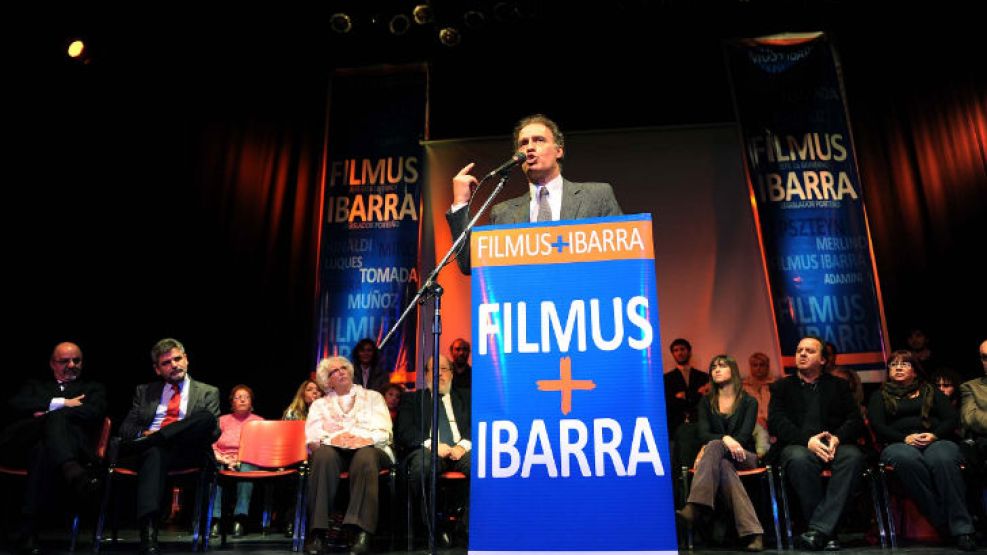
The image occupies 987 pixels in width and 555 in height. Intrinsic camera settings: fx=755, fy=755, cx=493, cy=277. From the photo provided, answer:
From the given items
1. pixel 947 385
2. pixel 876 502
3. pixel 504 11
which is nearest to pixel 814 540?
pixel 876 502

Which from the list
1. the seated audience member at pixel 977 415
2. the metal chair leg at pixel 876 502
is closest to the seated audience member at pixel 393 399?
the metal chair leg at pixel 876 502

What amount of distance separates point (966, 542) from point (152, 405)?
14.0 ft

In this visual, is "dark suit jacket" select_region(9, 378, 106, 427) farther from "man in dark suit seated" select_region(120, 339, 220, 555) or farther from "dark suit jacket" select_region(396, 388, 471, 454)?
"dark suit jacket" select_region(396, 388, 471, 454)

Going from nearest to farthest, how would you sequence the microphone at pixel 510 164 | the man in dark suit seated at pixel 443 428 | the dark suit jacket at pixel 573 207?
the microphone at pixel 510 164, the dark suit jacket at pixel 573 207, the man in dark suit seated at pixel 443 428

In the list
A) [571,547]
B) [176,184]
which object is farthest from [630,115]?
[571,547]

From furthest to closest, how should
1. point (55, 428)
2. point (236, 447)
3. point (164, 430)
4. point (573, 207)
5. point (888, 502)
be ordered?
point (236, 447)
point (55, 428)
point (164, 430)
point (888, 502)
point (573, 207)

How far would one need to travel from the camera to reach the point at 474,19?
259 inches

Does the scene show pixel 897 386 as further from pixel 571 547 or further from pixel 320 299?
pixel 320 299

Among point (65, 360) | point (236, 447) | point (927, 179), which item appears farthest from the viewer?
point (927, 179)

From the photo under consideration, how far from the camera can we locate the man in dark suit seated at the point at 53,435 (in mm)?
3885

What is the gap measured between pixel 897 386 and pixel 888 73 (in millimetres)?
3277

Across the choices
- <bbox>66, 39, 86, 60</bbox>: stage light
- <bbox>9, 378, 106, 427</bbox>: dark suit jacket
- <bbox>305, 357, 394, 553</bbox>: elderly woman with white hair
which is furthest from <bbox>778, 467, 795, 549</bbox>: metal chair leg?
<bbox>66, 39, 86, 60</bbox>: stage light

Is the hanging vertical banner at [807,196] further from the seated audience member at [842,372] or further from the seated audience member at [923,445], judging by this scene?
the seated audience member at [923,445]

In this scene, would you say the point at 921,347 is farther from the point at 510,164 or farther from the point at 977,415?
the point at 510,164
